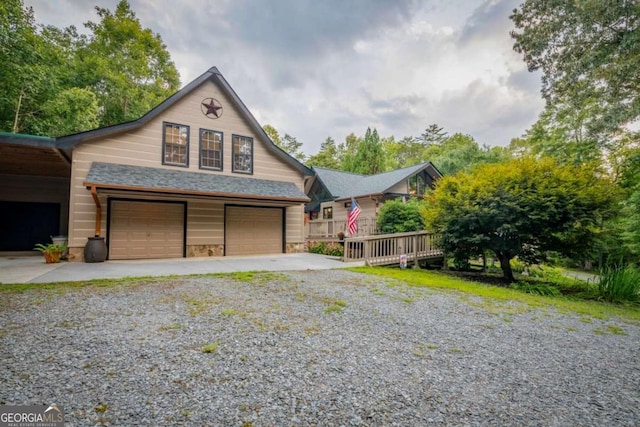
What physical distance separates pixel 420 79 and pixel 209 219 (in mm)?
13239

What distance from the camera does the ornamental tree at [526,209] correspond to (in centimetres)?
736

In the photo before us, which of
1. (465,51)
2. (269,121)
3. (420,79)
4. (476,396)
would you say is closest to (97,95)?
(269,121)

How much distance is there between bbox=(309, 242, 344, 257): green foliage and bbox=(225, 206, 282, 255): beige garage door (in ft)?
6.25

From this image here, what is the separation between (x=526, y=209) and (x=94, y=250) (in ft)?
40.5

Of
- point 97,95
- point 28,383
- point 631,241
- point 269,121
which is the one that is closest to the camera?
point 28,383

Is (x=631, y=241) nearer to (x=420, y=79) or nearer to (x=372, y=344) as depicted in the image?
(x=420, y=79)

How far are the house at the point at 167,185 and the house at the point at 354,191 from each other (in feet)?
12.9

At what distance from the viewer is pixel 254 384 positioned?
2.26m

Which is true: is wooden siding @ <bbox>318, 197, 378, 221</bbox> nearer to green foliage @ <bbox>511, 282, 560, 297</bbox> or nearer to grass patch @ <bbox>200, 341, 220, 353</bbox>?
green foliage @ <bbox>511, 282, 560, 297</bbox>

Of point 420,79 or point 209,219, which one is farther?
point 420,79

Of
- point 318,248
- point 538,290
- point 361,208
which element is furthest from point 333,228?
point 538,290

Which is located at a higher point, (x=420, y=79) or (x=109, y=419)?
(x=420, y=79)

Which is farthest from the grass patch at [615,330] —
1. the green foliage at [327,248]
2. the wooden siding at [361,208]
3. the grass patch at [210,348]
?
the wooden siding at [361,208]

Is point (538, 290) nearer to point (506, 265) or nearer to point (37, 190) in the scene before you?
point (506, 265)
